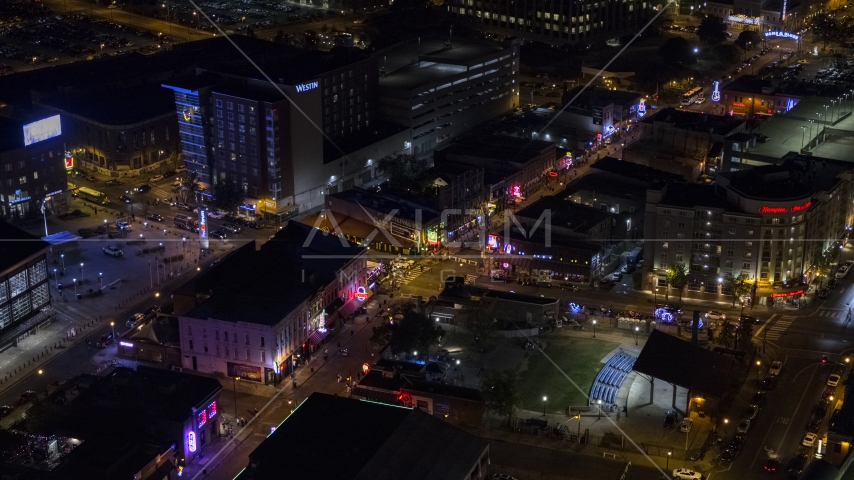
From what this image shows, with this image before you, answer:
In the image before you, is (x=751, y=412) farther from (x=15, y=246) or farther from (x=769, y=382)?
(x=15, y=246)

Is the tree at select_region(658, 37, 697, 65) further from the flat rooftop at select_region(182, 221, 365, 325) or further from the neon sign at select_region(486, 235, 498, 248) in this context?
the flat rooftop at select_region(182, 221, 365, 325)

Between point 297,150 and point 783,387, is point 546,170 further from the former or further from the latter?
point 783,387

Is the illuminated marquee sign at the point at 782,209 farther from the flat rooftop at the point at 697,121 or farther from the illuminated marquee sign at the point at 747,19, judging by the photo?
the illuminated marquee sign at the point at 747,19

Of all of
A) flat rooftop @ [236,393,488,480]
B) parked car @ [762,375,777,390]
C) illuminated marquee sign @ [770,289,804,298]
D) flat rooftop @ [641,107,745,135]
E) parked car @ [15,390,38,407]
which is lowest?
parked car @ [15,390,38,407]

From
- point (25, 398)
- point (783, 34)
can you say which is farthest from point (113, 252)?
point (783, 34)

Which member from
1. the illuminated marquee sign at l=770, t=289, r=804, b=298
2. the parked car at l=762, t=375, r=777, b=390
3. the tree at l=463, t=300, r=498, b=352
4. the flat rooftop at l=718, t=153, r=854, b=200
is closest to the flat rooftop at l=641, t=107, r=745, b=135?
the flat rooftop at l=718, t=153, r=854, b=200

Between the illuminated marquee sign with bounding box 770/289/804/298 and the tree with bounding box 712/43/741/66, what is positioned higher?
the tree with bounding box 712/43/741/66
